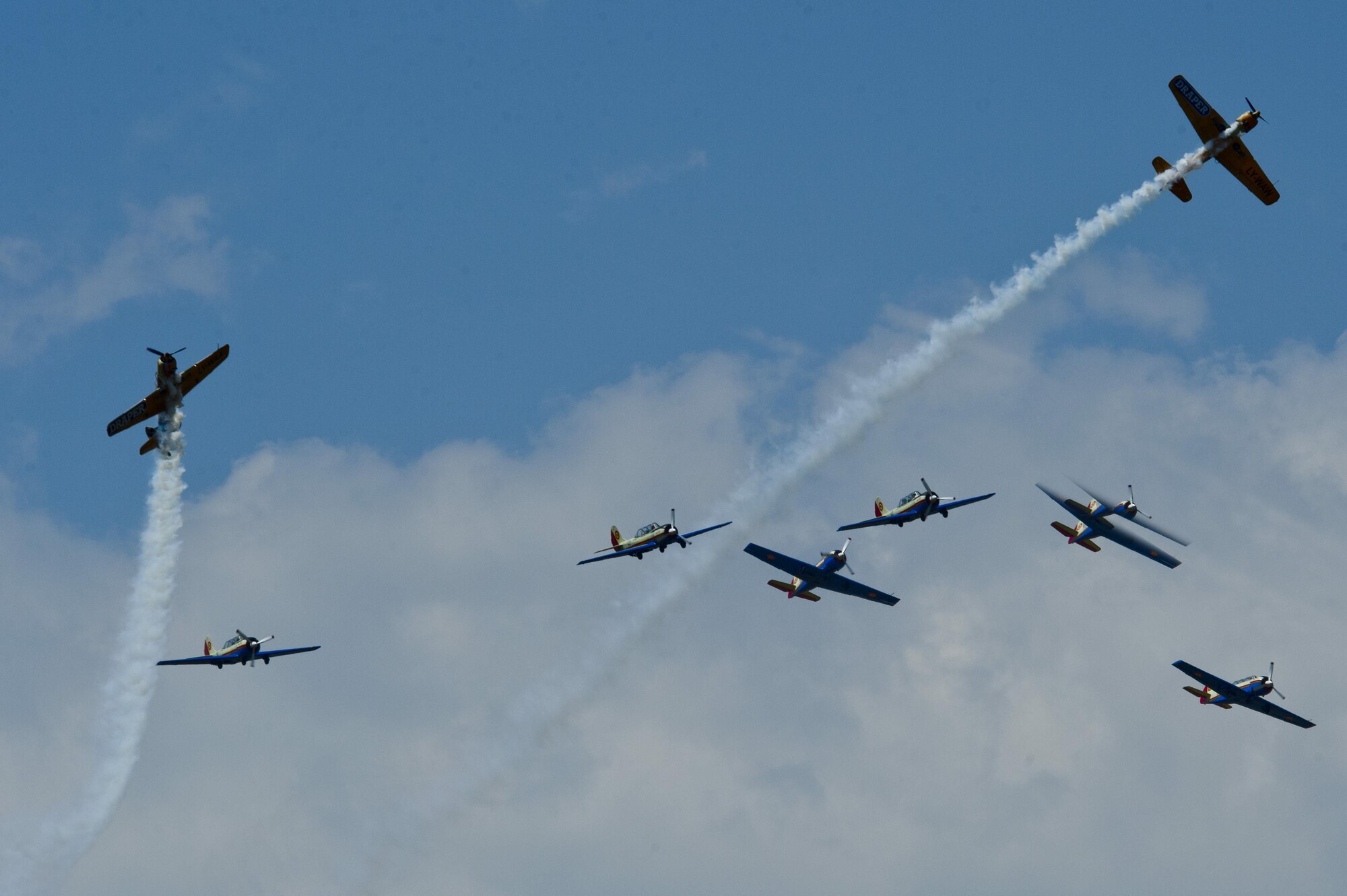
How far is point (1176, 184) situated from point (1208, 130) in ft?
15.0

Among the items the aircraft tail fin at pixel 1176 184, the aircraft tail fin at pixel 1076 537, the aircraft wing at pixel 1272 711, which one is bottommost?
the aircraft wing at pixel 1272 711

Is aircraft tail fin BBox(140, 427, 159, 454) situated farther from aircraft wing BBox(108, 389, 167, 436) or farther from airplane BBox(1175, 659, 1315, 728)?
airplane BBox(1175, 659, 1315, 728)

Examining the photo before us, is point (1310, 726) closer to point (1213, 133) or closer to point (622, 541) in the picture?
point (1213, 133)

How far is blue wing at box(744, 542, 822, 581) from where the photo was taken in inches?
4419

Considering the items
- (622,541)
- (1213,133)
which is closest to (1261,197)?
(1213,133)

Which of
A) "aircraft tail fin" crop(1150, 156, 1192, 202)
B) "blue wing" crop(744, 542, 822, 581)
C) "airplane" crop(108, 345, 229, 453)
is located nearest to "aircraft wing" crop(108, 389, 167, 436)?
"airplane" crop(108, 345, 229, 453)

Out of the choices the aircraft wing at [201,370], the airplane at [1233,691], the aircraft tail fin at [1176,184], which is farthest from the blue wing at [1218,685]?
the aircraft wing at [201,370]

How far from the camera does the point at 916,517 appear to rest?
11225cm

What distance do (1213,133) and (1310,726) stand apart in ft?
152

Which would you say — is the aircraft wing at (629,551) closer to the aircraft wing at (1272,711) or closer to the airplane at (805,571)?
the airplane at (805,571)

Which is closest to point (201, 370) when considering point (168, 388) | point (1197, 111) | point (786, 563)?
point (168, 388)

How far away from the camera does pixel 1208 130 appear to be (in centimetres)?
11494

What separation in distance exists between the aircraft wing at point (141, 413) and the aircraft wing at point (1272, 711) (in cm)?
7938

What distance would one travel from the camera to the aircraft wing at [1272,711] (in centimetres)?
12506
